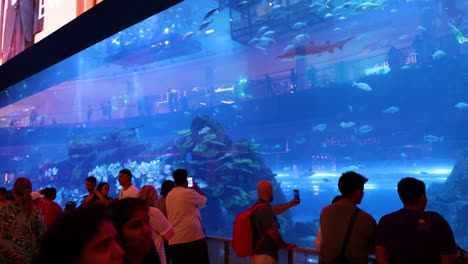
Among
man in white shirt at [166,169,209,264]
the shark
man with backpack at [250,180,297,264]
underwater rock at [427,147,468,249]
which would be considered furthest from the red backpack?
the shark

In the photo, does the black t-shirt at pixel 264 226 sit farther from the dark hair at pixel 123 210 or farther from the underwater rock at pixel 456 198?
the underwater rock at pixel 456 198

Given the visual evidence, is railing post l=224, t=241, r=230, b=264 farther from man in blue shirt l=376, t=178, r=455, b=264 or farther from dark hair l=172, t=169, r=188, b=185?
man in blue shirt l=376, t=178, r=455, b=264

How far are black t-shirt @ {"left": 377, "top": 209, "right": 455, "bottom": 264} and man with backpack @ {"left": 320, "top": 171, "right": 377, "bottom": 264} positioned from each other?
0.19m

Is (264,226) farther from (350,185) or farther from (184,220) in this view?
(184,220)

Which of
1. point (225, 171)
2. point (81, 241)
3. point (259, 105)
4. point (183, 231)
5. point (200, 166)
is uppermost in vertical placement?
point (259, 105)

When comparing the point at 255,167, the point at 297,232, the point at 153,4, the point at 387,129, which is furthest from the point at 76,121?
the point at 153,4

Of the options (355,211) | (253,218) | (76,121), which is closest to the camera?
(355,211)

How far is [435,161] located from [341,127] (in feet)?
16.7

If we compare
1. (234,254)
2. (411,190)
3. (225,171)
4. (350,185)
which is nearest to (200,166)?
(225,171)

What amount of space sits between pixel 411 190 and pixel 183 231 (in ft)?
7.60

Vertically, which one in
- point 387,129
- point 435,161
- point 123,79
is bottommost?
point 435,161

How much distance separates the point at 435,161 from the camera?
69.2 ft

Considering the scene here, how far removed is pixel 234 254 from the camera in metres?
4.07

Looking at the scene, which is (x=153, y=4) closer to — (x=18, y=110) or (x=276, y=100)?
(x=18, y=110)
